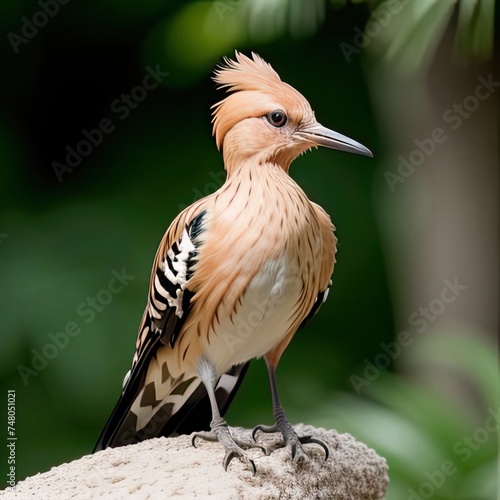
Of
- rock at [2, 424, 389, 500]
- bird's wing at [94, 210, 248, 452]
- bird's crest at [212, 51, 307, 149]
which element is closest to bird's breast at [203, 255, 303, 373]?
bird's wing at [94, 210, 248, 452]

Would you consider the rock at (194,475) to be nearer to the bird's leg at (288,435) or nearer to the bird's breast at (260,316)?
the bird's leg at (288,435)

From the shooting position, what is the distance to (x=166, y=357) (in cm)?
210

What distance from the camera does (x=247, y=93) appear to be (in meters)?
1.97

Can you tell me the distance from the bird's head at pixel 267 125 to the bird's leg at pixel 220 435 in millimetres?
479

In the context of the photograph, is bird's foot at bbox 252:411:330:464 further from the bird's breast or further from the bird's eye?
the bird's eye

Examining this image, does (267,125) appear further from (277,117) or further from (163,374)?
(163,374)

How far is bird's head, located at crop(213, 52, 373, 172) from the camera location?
1.94m

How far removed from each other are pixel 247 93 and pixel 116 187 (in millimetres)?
1891

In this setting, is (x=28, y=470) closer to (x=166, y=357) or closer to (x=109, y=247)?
(x=109, y=247)

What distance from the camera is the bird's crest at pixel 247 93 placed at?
6.40 feet

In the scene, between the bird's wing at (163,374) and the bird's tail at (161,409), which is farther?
the bird's tail at (161,409)

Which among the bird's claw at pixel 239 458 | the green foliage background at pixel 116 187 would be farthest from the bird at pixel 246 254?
the green foliage background at pixel 116 187

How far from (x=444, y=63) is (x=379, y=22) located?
0.42 metres

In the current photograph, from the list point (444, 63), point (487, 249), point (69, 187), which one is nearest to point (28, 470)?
point (69, 187)
